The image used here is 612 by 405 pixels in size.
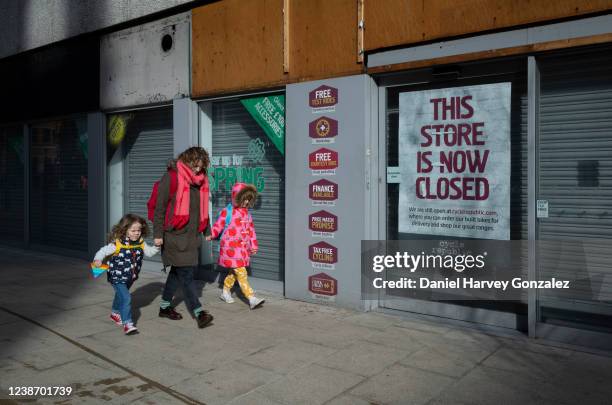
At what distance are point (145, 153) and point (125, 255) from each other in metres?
4.65

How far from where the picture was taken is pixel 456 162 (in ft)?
20.3

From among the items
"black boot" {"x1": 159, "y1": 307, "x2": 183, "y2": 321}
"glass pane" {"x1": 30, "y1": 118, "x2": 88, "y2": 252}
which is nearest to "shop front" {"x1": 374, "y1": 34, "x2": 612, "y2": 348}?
"black boot" {"x1": 159, "y1": 307, "x2": 183, "y2": 321}

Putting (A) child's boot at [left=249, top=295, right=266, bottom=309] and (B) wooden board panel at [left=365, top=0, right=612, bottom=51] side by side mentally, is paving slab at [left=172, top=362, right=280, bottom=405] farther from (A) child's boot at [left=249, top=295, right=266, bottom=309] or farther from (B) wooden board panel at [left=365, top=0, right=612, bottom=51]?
(B) wooden board panel at [left=365, top=0, right=612, bottom=51]

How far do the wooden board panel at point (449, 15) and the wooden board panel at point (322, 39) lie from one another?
0.83ft

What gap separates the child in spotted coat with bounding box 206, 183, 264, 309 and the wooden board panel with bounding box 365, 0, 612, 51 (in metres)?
2.28

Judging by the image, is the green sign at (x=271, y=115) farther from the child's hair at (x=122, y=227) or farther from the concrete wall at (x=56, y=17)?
the child's hair at (x=122, y=227)

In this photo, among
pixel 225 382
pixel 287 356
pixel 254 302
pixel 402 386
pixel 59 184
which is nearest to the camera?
pixel 402 386

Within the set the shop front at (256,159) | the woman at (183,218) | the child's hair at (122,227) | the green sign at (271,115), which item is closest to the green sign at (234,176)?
the shop front at (256,159)

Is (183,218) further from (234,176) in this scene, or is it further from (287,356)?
(234,176)

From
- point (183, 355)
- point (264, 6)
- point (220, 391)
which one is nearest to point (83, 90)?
point (264, 6)

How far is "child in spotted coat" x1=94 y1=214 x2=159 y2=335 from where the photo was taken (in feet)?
18.4

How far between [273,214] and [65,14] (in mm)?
6344

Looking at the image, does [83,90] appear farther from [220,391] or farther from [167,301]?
[220,391]

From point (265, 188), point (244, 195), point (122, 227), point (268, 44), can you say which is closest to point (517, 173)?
point (244, 195)
